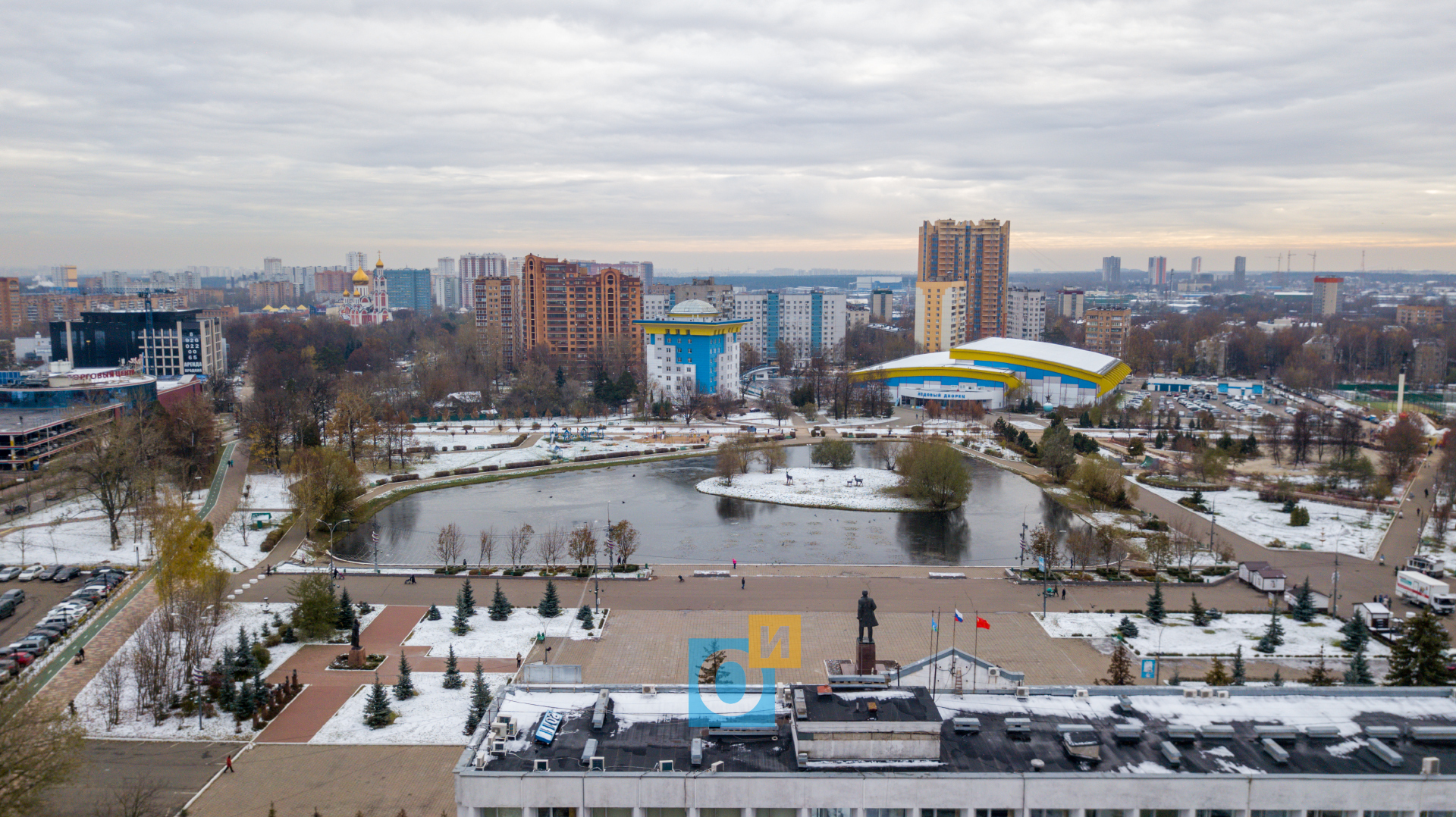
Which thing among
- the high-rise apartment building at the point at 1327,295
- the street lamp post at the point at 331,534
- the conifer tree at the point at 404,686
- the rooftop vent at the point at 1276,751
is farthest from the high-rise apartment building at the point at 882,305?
the rooftop vent at the point at 1276,751

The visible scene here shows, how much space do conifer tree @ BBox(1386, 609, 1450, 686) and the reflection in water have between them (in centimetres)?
1058

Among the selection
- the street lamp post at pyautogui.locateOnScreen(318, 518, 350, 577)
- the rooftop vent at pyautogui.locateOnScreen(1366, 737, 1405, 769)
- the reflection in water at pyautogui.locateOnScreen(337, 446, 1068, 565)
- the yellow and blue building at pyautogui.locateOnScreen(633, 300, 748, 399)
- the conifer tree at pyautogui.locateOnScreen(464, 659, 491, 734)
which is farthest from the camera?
the yellow and blue building at pyautogui.locateOnScreen(633, 300, 748, 399)

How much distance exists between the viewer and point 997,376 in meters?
55.4

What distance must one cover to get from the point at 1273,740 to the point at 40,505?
1313 inches

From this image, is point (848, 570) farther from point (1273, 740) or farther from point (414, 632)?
point (1273, 740)

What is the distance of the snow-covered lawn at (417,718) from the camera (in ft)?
48.4

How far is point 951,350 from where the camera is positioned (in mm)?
58781

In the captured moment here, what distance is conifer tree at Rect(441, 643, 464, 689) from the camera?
54.3 ft

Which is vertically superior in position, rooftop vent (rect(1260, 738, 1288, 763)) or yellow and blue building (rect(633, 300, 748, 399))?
yellow and blue building (rect(633, 300, 748, 399))

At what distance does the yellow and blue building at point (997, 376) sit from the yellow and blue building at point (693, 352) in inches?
324

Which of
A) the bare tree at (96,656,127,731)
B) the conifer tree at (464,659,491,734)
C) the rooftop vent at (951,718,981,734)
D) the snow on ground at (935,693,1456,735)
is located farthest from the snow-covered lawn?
the snow on ground at (935,693,1456,735)

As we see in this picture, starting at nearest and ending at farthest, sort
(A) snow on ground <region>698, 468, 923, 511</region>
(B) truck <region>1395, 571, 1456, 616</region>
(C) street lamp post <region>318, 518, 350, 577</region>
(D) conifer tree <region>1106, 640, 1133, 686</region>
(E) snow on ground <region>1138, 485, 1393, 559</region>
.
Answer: (D) conifer tree <region>1106, 640, 1133, 686</region>, (B) truck <region>1395, 571, 1456, 616</region>, (C) street lamp post <region>318, 518, 350, 577</region>, (E) snow on ground <region>1138, 485, 1393, 559</region>, (A) snow on ground <region>698, 468, 923, 511</region>

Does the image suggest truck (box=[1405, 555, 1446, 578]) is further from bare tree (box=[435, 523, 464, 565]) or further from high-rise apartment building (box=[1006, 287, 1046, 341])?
high-rise apartment building (box=[1006, 287, 1046, 341])

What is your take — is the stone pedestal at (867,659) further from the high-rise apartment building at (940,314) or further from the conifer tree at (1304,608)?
the high-rise apartment building at (940,314)
